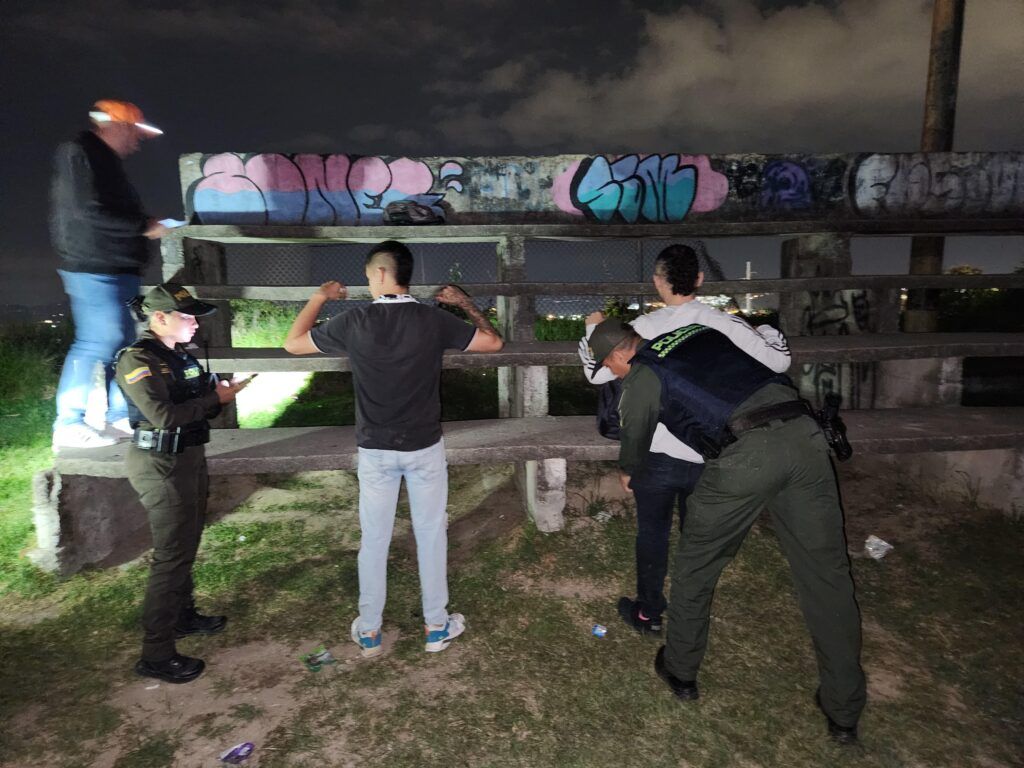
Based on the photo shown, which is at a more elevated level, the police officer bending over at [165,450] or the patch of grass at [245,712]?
the police officer bending over at [165,450]

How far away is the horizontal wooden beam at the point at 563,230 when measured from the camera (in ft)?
18.7

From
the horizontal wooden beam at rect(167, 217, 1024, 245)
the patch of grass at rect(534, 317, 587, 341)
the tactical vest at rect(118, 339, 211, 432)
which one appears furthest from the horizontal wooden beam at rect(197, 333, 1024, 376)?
the patch of grass at rect(534, 317, 587, 341)

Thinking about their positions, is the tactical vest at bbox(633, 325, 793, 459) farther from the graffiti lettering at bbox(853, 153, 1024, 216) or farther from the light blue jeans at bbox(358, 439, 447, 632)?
the graffiti lettering at bbox(853, 153, 1024, 216)

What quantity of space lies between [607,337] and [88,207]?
3697mm

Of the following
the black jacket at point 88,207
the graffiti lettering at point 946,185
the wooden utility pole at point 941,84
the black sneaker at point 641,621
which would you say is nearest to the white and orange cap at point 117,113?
the black jacket at point 88,207

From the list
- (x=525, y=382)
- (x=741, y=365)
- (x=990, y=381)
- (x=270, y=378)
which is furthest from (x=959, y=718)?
(x=270, y=378)

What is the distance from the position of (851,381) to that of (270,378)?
7987mm

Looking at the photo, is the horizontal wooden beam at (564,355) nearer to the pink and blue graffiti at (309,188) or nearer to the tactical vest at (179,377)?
the tactical vest at (179,377)

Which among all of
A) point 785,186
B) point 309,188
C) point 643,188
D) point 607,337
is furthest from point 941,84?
point 309,188

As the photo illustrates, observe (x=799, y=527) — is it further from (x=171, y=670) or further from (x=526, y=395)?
(x=171, y=670)

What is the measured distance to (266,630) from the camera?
3.66m

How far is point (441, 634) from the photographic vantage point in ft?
11.2

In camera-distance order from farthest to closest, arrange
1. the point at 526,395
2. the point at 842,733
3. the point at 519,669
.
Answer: the point at 526,395, the point at 519,669, the point at 842,733

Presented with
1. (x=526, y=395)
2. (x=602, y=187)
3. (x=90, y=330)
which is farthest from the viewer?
(x=602, y=187)
